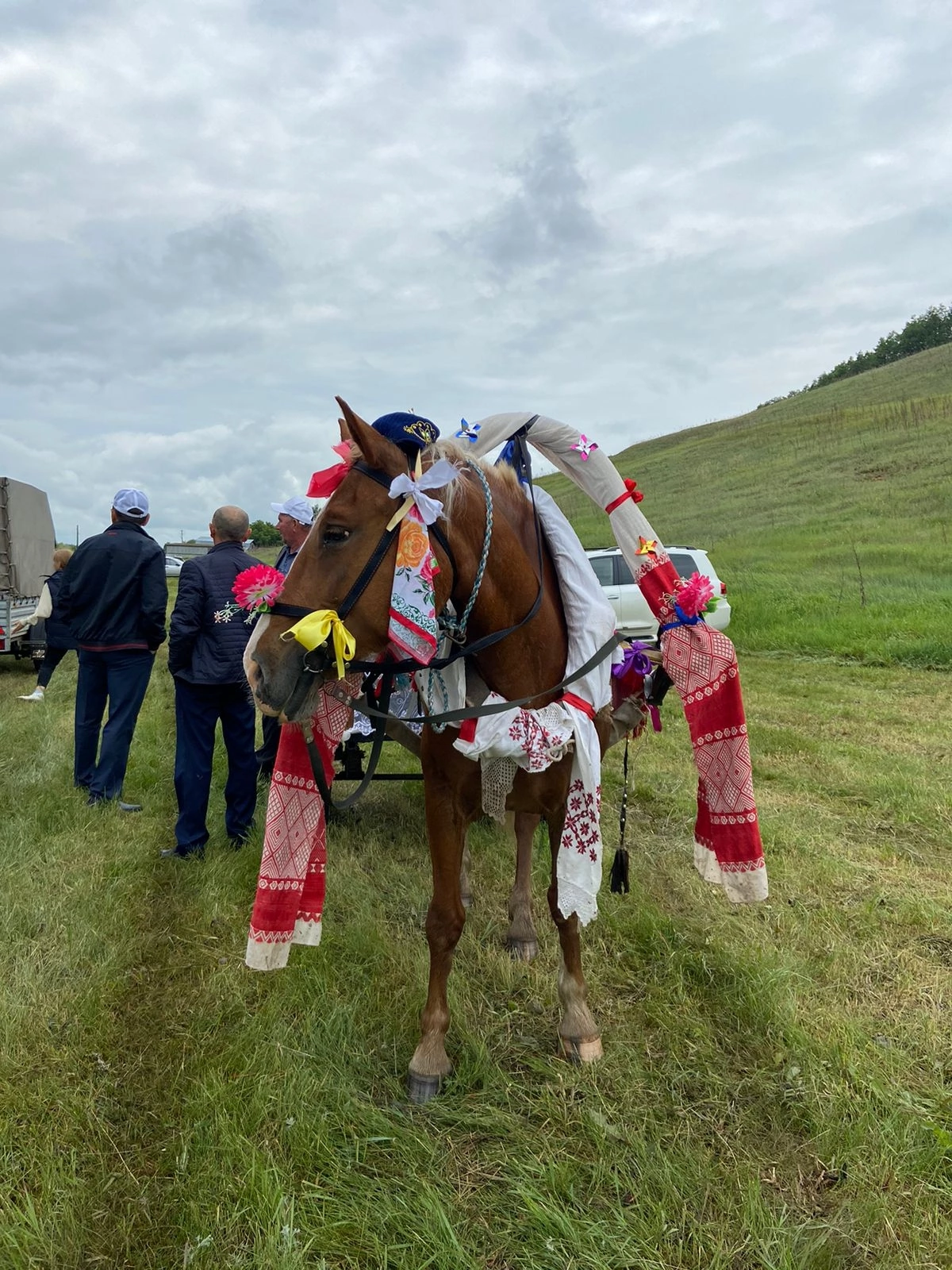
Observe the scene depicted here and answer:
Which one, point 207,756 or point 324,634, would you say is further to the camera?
point 207,756

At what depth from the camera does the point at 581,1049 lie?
2.61m

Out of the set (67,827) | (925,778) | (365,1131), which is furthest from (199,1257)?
(925,778)

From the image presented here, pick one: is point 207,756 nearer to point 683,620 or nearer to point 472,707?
point 472,707

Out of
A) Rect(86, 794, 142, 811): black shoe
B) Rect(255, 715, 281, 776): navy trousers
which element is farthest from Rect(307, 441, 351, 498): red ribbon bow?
Rect(86, 794, 142, 811): black shoe

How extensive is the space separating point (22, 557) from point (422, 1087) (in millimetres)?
12623

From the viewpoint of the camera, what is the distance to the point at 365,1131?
2.25m

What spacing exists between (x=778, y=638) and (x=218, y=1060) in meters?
11.4

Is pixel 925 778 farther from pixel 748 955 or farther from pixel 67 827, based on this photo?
pixel 67 827

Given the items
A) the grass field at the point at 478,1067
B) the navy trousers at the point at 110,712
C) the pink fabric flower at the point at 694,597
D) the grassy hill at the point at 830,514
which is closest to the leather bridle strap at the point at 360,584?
the pink fabric flower at the point at 694,597

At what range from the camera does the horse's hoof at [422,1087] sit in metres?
2.47

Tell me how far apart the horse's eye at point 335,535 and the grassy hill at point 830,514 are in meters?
10.3

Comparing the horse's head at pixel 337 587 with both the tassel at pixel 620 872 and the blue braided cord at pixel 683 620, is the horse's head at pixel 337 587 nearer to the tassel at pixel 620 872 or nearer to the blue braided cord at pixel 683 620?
the blue braided cord at pixel 683 620

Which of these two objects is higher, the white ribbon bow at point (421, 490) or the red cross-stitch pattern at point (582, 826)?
the white ribbon bow at point (421, 490)

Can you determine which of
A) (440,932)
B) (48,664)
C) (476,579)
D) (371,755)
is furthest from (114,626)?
(48,664)
